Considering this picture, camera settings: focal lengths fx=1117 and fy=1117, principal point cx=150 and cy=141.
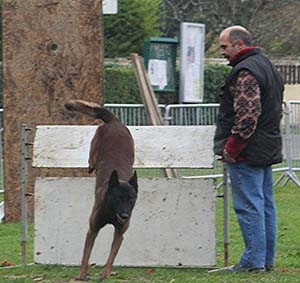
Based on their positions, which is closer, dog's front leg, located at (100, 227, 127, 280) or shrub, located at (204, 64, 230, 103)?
dog's front leg, located at (100, 227, 127, 280)

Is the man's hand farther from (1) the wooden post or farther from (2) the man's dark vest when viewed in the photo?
(1) the wooden post

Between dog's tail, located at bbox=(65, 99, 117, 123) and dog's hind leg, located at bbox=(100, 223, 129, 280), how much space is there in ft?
2.87

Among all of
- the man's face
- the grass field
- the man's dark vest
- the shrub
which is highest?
the man's face

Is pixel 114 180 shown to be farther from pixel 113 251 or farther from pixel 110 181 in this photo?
pixel 113 251

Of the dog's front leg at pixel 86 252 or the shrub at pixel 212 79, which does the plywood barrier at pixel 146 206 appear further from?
the shrub at pixel 212 79

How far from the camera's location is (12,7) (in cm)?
1212

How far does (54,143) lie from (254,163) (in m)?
1.71

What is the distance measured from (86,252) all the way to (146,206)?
35.5 inches

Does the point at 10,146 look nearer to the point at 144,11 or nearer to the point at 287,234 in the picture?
the point at 287,234

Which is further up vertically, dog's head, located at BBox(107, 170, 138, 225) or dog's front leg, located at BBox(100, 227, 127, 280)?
dog's head, located at BBox(107, 170, 138, 225)

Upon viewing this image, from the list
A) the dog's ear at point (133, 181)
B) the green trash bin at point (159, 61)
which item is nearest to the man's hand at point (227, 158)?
the dog's ear at point (133, 181)

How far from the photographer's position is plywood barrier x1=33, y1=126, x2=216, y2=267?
9148mm

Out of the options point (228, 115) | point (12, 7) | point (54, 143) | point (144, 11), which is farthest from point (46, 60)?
point (144, 11)

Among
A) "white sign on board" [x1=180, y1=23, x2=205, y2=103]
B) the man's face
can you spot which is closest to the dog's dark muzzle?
the man's face
